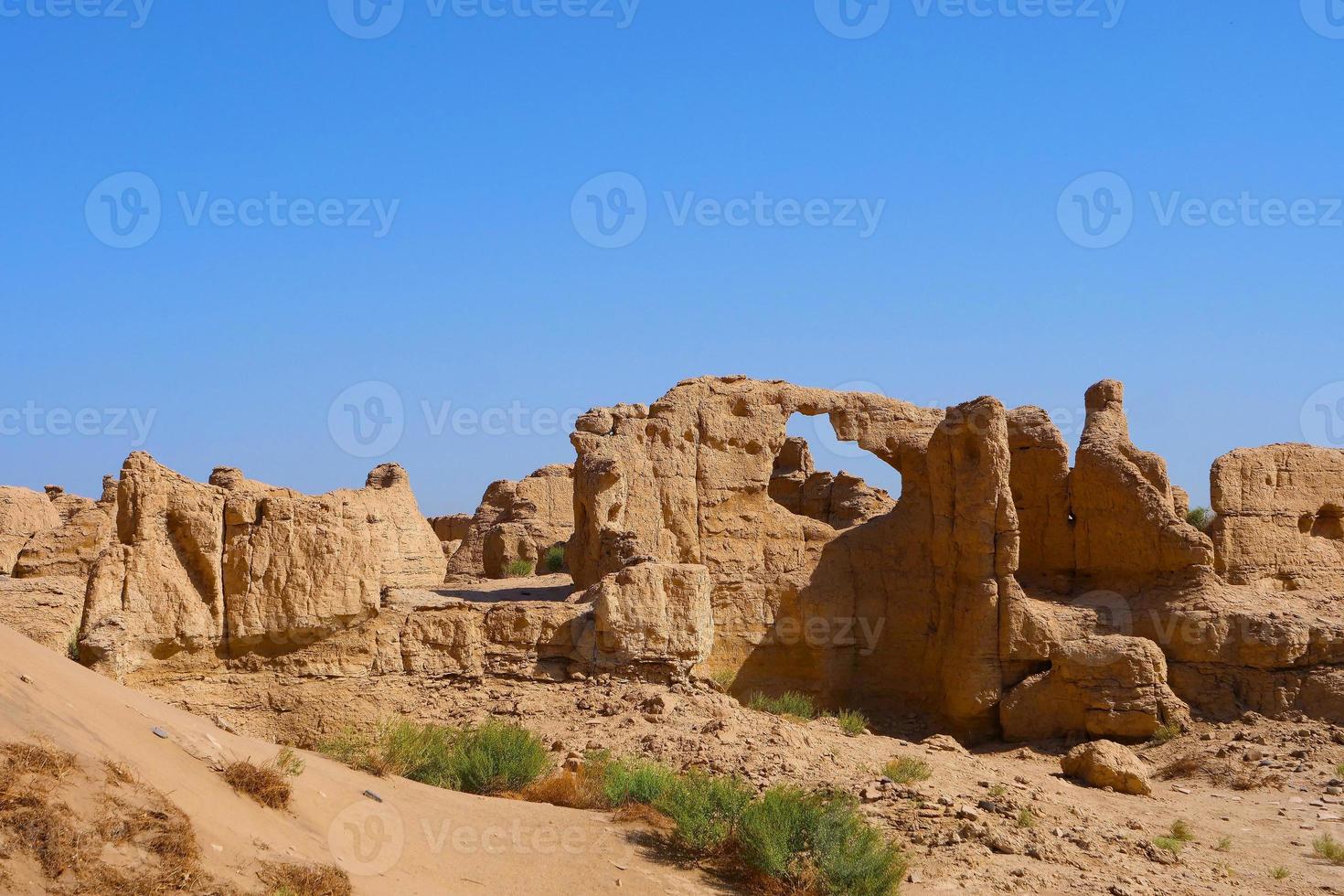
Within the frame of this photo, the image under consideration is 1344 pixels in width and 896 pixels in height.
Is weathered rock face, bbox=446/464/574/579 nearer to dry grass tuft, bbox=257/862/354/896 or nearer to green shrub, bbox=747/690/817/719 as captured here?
green shrub, bbox=747/690/817/719

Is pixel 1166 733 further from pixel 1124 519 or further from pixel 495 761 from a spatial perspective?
pixel 495 761

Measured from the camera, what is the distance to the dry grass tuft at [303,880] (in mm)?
7328

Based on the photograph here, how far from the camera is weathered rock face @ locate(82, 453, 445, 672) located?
1048cm

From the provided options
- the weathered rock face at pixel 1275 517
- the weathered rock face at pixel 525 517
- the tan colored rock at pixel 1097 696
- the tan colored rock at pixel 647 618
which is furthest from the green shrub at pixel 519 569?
the weathered rock face at pixel 1275 517

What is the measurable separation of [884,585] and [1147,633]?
3367mm

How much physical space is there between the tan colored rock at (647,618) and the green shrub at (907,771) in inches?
79.3

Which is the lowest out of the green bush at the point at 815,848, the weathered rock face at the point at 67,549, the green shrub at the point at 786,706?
the green bush at the point at 815,848

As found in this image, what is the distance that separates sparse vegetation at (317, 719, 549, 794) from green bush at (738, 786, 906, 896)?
1.89 metres

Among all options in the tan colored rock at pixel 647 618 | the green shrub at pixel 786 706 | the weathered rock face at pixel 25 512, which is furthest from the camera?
the weathered rock face at pixel 25 512

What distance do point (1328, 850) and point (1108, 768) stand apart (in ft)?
8.71

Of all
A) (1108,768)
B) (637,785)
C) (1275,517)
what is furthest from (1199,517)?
(637,785)

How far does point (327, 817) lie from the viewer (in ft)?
28.6

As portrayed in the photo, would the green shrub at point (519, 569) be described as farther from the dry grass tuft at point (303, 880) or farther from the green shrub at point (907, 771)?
the dry grass tuft at point (303, 880)

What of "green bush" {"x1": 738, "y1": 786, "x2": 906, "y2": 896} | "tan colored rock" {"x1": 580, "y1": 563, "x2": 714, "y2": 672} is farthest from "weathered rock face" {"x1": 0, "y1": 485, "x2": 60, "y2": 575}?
"green bush" {"x1": 738, "y1": 786, "x2": 906, "y2": 896}
